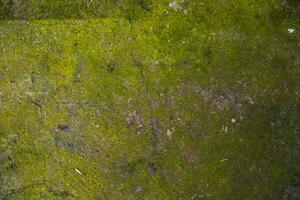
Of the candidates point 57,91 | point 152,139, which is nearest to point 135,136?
point 152,139

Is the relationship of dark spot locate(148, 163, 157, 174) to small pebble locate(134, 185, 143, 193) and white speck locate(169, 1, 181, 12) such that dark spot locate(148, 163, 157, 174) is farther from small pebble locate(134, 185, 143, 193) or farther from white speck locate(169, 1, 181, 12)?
white speck locate(169, 1, 181, 12)

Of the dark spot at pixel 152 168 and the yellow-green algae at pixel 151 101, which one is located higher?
the yellow-green algae at pixel 151 101

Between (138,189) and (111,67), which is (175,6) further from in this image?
(138,189)

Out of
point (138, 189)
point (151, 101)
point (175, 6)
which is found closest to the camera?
point (138, 189)

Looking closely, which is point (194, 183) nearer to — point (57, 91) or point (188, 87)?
point (188, 87)

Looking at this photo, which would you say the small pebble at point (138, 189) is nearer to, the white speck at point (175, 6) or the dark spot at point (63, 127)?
the dark spot at point (63, 127)

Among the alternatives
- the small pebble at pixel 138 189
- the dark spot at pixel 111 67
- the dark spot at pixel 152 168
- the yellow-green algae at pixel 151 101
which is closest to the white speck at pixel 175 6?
the yellow-green algae at pixel 151 101

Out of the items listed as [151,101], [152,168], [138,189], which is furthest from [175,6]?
[138,189]

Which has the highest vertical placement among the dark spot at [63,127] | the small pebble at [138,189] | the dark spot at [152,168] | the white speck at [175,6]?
the white speck at [175,6]

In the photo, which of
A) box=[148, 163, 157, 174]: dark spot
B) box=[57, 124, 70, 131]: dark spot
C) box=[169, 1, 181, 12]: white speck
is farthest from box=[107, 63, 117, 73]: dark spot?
box=[148, 163, 157, 174]: dark spot
